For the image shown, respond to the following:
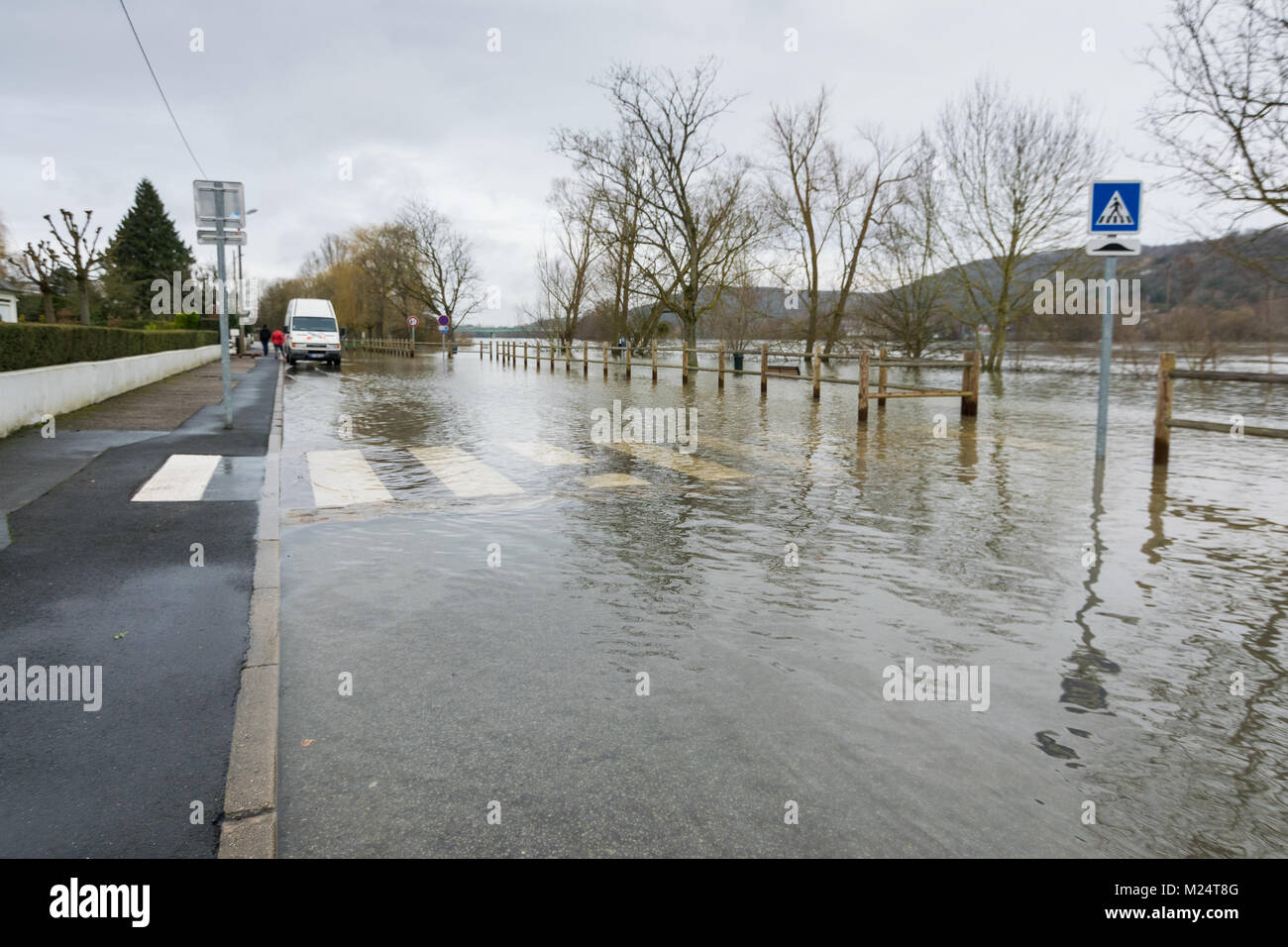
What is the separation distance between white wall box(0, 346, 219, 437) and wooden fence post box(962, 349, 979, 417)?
13939mm

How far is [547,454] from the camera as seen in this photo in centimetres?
1088

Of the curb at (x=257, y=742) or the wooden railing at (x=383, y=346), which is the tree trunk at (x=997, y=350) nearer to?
the curb at (x=257, y=742)

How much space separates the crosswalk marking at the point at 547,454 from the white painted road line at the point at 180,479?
347 centimetres

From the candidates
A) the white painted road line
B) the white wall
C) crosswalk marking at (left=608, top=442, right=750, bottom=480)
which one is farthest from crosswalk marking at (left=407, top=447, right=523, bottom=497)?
the white wall

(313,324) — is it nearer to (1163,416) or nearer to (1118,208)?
(1118,208)

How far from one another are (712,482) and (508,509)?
7.74 feet

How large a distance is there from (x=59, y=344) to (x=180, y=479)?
8.49 metres

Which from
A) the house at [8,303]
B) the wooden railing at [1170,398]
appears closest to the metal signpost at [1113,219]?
the wooden railing at [1170,398]

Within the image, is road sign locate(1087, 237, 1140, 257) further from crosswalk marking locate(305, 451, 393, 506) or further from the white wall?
the white wall

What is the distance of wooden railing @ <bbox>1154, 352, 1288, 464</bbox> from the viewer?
8.63m

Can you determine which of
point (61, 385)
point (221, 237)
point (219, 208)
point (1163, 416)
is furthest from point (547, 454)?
point (61, 385)

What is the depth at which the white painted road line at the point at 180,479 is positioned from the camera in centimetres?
780
